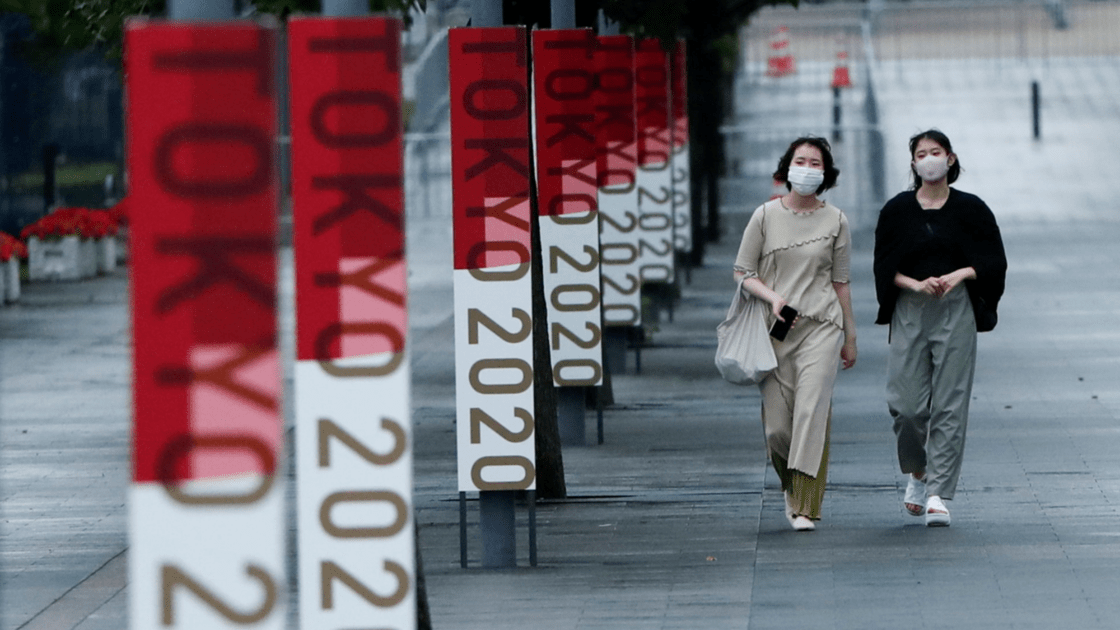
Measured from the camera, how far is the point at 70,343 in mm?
19594

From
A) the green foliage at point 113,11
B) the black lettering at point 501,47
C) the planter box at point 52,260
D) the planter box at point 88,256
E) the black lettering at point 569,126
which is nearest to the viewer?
the green foliage at point 113,11

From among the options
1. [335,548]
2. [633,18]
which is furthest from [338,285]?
[633,18]

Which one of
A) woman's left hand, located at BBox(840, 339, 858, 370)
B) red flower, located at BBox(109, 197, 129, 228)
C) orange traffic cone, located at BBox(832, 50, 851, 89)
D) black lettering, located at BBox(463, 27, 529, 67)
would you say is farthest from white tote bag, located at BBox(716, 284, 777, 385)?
orange traffic cone, located at BBox(832, 50, 851, 89)

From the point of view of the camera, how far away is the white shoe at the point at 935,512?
9430 millimetres

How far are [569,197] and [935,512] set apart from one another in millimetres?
3368

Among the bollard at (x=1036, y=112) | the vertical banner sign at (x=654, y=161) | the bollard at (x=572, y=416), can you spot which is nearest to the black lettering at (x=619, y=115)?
the bollard at (x=572, y=416)

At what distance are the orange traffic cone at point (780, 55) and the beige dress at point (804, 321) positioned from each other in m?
39.0

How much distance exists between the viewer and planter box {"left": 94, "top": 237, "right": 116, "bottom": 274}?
91.0 feet

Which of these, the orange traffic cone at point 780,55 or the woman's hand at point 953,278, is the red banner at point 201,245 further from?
the orange traffic cone at point 780,55

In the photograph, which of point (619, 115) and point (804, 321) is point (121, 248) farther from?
point (804, 321)

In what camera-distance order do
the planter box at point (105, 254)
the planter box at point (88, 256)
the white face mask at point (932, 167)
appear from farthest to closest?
the planter box at point (105, 254) < the planter box at point (88, 256) < the white face mask at point (932, 167)

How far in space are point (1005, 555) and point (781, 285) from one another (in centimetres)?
156

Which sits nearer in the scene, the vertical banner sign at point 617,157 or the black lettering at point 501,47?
the black lettering at point 501,47

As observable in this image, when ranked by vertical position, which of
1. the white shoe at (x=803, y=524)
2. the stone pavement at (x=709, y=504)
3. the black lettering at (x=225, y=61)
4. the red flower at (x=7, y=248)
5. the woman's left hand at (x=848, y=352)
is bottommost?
the stone pavement at (x=709, y=504)
